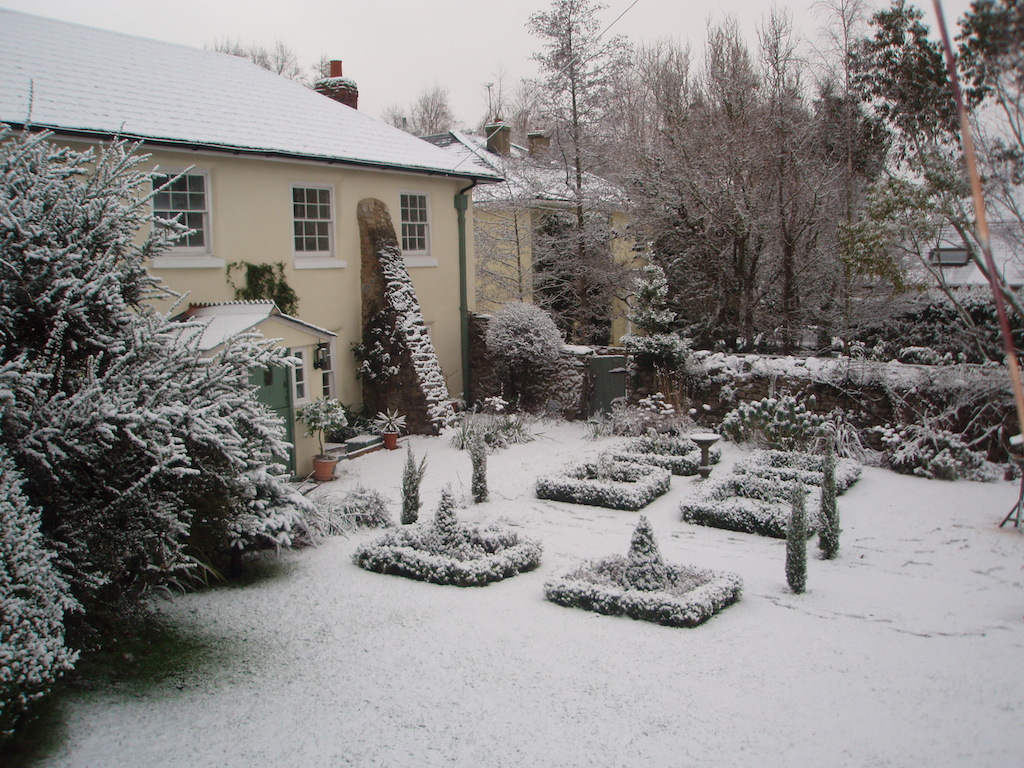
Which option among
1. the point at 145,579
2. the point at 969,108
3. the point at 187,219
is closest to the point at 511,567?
the point at 145,579

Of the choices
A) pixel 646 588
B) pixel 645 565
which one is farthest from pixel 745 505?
pixel 646 588

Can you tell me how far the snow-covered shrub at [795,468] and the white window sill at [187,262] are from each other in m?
8.99

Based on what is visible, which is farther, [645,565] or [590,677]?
[645,565]

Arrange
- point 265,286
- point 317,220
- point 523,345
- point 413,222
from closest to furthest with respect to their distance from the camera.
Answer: point 265,286 < point 317,220 < point 523,345 < point 413,222

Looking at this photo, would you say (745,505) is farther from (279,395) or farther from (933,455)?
(279,395)

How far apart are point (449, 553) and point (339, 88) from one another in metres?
13.9

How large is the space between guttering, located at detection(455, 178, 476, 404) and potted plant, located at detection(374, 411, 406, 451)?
2.83 meters

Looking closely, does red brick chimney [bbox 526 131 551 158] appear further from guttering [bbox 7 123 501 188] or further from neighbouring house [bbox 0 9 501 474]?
guttering [bbox 7 123 501 188]

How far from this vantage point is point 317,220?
14.7 meters

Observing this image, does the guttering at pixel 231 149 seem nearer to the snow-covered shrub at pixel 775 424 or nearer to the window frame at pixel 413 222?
the window frame at pixel 413 222

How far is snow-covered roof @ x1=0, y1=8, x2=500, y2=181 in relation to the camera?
11391mm

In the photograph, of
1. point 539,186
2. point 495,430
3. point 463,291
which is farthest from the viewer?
point 539,186

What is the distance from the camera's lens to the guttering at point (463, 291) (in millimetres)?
17516

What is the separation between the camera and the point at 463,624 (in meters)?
6.68
